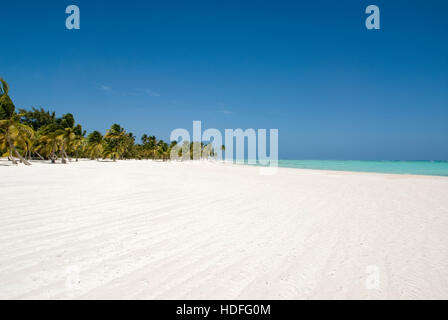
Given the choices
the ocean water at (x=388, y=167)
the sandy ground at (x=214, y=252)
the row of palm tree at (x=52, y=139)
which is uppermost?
the row of palm tree at (x=52, y=139)

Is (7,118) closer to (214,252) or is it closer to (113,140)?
(214,252)

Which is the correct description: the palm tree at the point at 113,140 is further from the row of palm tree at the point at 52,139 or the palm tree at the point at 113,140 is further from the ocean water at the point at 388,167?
the ocean water at the point at 388,167

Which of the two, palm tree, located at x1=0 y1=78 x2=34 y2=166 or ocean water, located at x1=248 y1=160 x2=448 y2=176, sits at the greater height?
palm tree, located at x1=0 y1=78 x2=34 y2=166

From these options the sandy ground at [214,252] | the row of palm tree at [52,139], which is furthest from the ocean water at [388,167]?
the row of palm tree at [52,139]

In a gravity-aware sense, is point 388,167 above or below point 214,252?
below

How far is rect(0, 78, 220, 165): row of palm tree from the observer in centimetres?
2536

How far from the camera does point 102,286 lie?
2.47m

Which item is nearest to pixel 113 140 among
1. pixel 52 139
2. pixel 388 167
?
pixel 52 139

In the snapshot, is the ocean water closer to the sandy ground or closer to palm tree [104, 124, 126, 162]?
the sandy ground

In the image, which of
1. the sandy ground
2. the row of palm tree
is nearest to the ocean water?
the sandy ground

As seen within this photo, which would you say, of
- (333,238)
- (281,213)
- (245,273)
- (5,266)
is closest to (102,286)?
(5,266)

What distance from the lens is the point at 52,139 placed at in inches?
1374

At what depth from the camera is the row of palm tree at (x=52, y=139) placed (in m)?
25.4
